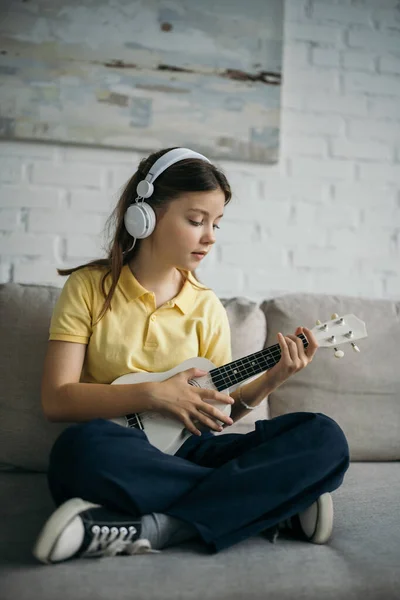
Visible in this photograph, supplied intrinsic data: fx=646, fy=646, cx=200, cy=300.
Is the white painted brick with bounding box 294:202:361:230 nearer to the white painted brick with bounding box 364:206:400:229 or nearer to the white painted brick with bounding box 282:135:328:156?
the white painted brick with bounding box 364:206:400:229

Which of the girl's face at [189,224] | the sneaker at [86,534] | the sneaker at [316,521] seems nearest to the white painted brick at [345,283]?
the girl's face at [189,224]

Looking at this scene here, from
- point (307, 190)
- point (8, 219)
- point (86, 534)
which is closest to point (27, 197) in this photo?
point (8, 219)

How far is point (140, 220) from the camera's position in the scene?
142 centimetres

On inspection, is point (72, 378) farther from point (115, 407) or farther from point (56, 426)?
point (56, 426)

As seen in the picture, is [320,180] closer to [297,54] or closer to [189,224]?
[297,54]

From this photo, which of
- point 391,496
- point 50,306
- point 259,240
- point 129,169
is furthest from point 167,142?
point 391,496

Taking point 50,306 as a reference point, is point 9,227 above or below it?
above

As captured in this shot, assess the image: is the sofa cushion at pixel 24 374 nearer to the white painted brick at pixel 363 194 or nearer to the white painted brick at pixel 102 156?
the white painted brick at pixel 102 156

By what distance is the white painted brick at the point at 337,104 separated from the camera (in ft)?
7.06

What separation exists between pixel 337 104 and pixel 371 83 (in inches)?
5.6

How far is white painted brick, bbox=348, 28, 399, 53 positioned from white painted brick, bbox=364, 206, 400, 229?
1.76 feet

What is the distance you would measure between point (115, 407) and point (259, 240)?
0.99m

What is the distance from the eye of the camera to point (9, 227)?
1966mm

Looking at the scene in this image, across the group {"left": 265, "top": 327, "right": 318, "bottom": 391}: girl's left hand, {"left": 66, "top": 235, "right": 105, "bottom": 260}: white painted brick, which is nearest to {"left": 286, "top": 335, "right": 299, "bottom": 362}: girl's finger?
{"left": 265, "top": 327, "right": 318, "bottom": 391}: girl's left hand
